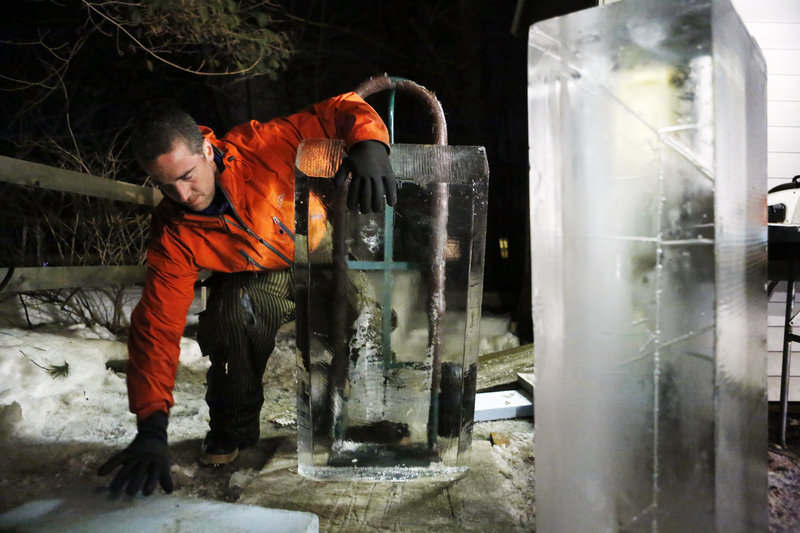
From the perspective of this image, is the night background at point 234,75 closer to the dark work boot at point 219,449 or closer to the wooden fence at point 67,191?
the wooden fence at point 67,191

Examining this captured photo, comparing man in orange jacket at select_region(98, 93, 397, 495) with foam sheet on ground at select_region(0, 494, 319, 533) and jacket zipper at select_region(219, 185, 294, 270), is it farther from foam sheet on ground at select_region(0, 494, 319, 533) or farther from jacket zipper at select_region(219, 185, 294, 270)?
Answer: foam sheet on ground at select_region(0, 494, 319, 533)

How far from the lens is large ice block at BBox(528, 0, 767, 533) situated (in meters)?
1.01

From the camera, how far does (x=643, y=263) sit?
3.45 ft

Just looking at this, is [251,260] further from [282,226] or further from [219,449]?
[219,449]

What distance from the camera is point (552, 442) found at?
1.18 metres

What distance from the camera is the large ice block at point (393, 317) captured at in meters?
1.83

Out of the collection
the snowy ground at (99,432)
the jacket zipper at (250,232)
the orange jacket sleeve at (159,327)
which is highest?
the jacket zipper at (250,232)

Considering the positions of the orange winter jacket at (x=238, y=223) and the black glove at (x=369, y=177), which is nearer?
the black glove at (x=369, y=177)

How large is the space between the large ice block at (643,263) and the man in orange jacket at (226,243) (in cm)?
73

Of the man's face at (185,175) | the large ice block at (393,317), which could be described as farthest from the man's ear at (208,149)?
the large ice block at (393,317)

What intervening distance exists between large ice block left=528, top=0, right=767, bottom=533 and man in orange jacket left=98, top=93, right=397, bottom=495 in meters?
0.73

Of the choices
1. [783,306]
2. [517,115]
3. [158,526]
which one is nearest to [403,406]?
[158,526]

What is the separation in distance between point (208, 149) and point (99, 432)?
154 centimetres

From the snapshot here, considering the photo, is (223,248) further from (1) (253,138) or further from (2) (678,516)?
(2) (678,516)
